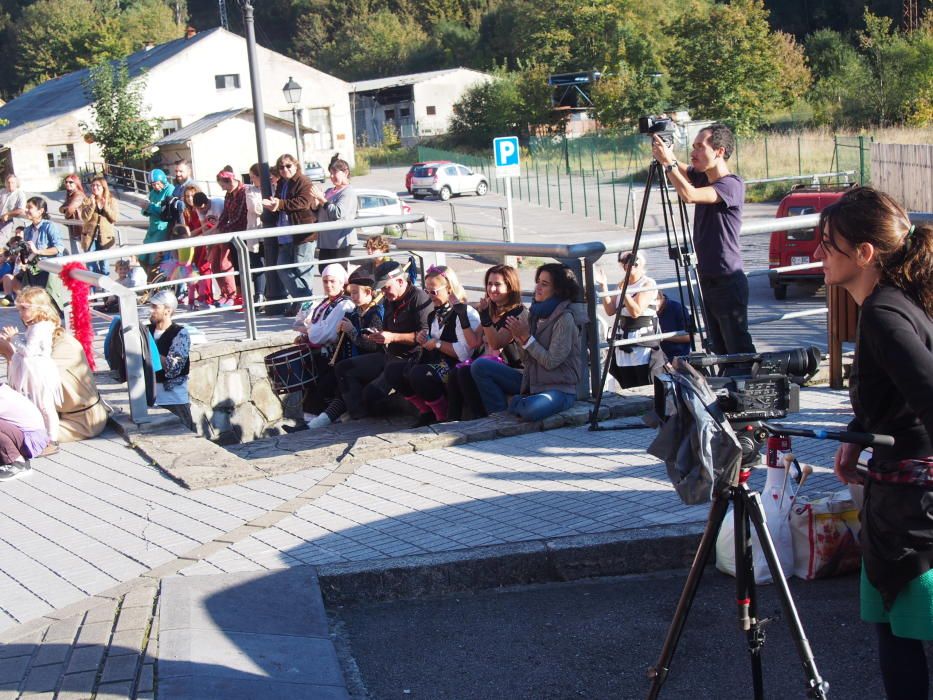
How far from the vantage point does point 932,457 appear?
3.16 m

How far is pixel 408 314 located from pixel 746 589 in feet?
20.1

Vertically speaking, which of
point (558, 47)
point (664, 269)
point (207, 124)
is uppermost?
point (558, 47)

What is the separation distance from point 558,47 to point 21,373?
280 ft

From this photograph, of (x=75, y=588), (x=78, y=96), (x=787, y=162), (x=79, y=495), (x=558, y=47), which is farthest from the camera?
(x=558, y=47)

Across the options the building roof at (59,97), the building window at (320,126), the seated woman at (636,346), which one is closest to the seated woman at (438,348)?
the seated woman at (636,346)

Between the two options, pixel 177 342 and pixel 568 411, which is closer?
pixel 568 411

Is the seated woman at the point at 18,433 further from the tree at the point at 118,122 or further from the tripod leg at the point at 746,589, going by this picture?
the tree at the point at 118,122

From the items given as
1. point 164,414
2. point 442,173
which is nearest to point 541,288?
point 164,414

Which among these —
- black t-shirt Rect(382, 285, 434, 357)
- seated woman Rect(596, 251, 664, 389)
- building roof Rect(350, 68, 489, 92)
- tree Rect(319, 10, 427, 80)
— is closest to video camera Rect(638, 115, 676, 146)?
seated woman Rect(596, 251, 664, 389)

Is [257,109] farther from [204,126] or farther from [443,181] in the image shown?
[204,126]

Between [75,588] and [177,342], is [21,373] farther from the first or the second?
[75,588]

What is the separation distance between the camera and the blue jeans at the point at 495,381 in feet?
27.5

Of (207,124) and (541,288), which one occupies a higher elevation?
(207,124)

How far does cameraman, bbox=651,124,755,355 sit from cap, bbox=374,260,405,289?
298 centimetres
